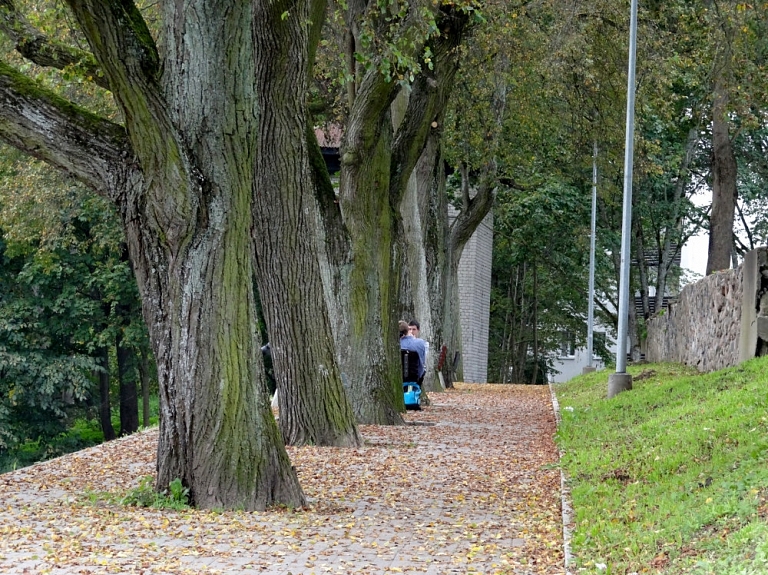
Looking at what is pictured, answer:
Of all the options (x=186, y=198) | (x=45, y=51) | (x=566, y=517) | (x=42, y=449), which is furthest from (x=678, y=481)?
(x=42, y=449)

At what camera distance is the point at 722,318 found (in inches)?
736

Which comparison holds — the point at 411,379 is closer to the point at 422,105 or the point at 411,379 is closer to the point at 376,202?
the point at 376,202

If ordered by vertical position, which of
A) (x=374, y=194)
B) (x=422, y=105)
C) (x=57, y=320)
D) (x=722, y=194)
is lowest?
(x=57, y=320)

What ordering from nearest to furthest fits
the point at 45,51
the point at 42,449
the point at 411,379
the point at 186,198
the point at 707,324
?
1. the point at 186,198
2. the point at 45,51
3. the point at 707,324
4. the point at 411,379
5. the point at 42,449

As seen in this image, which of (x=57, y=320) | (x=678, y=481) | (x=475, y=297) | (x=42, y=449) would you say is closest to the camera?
(x=678, y=481)

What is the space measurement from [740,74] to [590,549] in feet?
42.9

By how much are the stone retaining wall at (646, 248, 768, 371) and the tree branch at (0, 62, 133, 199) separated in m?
9.68

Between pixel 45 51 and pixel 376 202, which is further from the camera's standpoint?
pixel 376 202

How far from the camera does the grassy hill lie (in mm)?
6688

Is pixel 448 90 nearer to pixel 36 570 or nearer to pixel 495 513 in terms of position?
pixel 495 513

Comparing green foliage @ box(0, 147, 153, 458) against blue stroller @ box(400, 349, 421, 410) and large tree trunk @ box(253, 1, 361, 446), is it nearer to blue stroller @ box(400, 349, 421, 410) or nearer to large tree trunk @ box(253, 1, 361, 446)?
blue stroller @ box(400, 349, 421, 410)

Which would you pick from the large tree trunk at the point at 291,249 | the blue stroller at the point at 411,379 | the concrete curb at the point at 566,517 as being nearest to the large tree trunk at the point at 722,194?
the blue stroller at the point at 411,379

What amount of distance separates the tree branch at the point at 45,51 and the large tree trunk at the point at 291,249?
187 cm

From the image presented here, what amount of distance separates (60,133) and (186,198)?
1144mm
